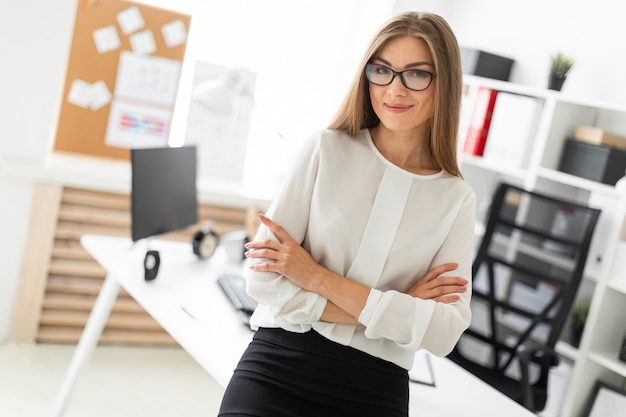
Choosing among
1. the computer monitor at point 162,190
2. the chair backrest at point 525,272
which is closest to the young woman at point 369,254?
the computer monitor at point 162,190

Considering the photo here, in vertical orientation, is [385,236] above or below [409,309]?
above

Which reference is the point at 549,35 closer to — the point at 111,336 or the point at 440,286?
the point at 440,286

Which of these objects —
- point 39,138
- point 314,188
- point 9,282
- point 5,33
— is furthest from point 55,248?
point 314,188

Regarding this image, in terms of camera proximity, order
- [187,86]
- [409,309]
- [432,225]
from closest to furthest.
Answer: [409,309] < [432,225] < [187,86]

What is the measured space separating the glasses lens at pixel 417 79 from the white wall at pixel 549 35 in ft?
6.41

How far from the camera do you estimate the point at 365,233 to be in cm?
174

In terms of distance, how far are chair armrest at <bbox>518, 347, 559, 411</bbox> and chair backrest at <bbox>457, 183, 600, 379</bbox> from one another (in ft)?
0.28

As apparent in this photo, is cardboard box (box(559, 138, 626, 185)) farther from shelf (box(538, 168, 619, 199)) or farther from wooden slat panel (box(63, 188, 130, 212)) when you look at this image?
wooden slat panel (box(63, 188, 130, 212))

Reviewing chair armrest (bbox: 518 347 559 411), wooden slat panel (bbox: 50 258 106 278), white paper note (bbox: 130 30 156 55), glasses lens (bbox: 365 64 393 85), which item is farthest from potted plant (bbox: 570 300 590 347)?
white paper note (bbox: 130 30 156 55)

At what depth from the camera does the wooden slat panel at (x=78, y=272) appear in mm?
3367

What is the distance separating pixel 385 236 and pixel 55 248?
2.14 meters

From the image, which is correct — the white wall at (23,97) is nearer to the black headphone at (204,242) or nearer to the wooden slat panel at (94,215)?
the wooden slat panel at (94,215)

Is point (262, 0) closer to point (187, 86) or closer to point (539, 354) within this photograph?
point (187, 86)

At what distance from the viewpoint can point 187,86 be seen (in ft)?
13.0
